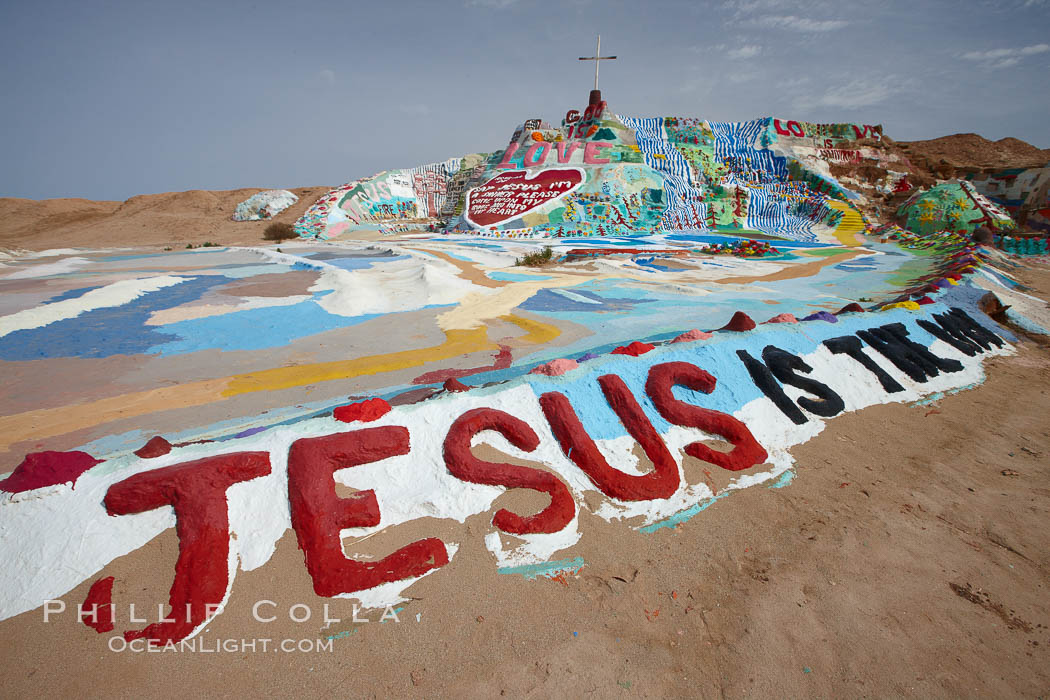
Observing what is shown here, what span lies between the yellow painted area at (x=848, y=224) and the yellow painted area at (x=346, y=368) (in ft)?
63.3

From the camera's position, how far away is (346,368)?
496 centimetres

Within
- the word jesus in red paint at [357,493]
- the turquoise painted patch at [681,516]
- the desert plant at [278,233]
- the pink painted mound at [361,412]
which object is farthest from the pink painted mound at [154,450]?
the desert plant at [278,233]

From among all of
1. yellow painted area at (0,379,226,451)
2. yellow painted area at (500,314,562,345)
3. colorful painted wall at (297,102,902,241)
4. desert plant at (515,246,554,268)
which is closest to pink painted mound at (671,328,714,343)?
yellow painted area at (500,314,562,345)

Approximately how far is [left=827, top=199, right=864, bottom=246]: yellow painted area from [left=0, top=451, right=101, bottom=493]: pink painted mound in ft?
74.6

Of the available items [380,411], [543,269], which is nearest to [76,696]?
[380,411]

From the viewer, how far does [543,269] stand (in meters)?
11.8

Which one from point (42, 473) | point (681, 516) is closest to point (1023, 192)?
point (681, 516)

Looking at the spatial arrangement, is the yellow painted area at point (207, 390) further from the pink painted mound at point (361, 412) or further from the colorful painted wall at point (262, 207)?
the colorful painted wall at point (262, 207)

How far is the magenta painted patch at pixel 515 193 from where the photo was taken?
2148 cm

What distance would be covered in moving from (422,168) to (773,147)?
20494 mm

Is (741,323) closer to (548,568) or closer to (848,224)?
(548,568)

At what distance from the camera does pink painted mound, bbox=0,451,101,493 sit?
204cm

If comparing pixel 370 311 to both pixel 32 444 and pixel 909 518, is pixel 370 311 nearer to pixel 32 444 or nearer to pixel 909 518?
pixel 32 444

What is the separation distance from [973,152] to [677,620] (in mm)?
40951
